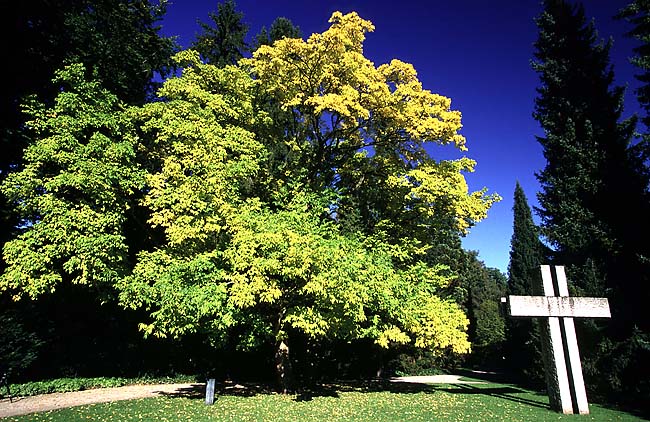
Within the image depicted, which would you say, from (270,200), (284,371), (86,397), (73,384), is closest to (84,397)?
(86,397)

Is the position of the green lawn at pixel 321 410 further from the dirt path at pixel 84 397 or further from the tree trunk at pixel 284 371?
the dirt path at pixel 84 397

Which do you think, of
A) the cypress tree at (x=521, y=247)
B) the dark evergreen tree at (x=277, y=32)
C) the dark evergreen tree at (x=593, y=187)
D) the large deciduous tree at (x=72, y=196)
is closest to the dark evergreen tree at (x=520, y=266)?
the cypress tree at (x=521, y=247)

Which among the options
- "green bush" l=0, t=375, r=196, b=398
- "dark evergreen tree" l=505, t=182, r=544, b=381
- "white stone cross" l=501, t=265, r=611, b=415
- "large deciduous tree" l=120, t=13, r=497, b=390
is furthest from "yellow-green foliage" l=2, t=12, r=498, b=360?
"dark evergreen tree" l=505, t=182, r=544, b=381

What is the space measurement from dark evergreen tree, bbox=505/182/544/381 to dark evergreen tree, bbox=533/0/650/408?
20.5 feet

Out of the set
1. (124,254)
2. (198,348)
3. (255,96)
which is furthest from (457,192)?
(198,348)

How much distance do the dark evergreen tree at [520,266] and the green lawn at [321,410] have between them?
→ 10809 millimetres

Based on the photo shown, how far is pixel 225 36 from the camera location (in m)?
19.3

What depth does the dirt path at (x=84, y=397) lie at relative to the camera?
969cm

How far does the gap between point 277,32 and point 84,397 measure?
1813 centimetres

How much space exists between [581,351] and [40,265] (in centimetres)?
1732

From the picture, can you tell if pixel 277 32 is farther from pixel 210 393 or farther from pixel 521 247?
pixel 521 247

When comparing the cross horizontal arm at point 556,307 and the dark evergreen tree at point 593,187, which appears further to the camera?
the dark evergreen tree at point 593,187

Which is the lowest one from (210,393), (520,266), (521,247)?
(210,393)

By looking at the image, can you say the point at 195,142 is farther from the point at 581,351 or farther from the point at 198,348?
the point at 581,351
